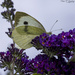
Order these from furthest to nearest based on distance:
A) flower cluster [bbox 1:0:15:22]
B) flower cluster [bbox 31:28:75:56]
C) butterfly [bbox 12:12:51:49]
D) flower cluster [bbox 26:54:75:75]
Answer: flower cluster [bbox 1:0:15:22], butterfly [bbox 12:12:51:49], flower cluster [bbox 31:28:75:56], flower cluster [bbox 26:54:75:75]

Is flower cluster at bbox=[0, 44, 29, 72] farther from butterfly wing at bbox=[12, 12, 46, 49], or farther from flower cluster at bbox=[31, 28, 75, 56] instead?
flower cluster at bbox=[31, 28, 75, 56]

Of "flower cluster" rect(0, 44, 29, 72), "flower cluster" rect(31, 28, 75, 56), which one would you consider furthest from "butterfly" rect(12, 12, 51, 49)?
"flower cluster" rect(31, 28, 75, 56)

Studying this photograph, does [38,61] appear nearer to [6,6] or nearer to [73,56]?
[73,56]

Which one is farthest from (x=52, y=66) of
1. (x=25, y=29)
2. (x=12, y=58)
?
(x=25, y=29)

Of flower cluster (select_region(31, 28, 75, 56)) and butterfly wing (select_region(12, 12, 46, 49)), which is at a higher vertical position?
butterfly wing (select_region(12, 12, 46, 49))

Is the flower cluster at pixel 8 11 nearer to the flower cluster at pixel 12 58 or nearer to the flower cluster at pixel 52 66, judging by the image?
the flower cluster at pixel 12 58

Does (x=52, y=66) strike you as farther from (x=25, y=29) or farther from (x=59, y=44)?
(x=25, y=29)

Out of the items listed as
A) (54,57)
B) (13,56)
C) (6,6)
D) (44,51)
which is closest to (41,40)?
(44,51)
